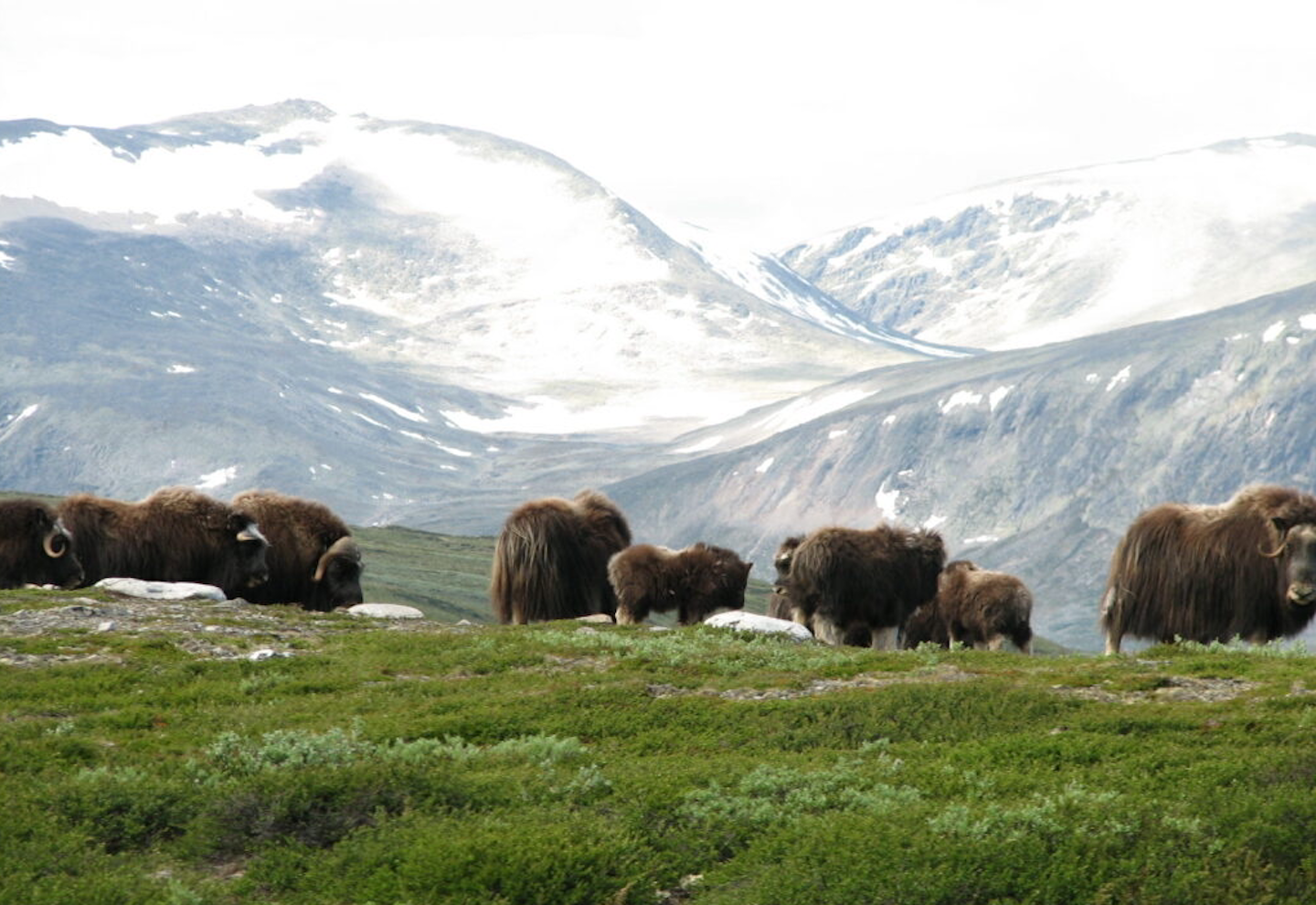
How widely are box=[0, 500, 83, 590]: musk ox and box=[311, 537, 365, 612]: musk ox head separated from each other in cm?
345

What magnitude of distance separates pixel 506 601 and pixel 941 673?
33.4ft

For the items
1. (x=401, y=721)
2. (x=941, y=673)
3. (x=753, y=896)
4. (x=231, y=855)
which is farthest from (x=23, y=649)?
(x=753, y=896)

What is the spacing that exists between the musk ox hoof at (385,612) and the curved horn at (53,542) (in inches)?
157

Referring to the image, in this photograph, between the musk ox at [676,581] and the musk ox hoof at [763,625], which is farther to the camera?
the musk ox at [676,581]

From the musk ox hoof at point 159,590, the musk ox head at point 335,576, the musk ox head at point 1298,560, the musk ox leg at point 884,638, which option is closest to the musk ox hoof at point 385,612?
the musk ox head at point 335,576

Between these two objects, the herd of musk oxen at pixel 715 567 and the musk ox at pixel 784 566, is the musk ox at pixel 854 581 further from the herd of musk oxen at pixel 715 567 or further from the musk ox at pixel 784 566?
the musk ox at pixel 784 566

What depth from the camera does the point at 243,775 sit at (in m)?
11.3

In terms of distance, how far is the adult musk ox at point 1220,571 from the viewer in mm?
19578

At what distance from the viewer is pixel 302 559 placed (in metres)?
25.1

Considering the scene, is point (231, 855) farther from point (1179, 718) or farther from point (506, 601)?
point (506, 601)

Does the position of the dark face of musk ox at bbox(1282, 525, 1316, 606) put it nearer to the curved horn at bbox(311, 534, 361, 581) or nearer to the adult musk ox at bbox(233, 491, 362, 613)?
the curved horn at bbox(311, 534, 361, 581)

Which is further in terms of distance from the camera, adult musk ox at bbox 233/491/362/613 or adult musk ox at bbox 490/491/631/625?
adult musk ox at bbox 233/491/362/613

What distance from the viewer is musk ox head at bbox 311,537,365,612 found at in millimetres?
24922

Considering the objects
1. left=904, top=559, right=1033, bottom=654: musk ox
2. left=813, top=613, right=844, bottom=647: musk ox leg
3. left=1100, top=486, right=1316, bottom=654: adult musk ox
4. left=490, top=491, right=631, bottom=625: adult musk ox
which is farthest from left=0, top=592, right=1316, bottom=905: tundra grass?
left=904, top=559, right=1033, bottom=654: musk ox
